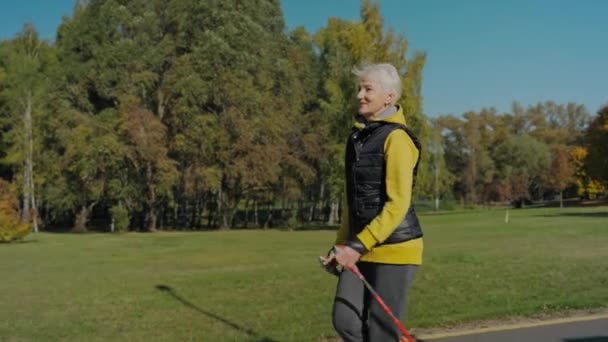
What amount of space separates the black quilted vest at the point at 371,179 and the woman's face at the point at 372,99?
87mm

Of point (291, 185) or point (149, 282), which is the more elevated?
point (291, 185)

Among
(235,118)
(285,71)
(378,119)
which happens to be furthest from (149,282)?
(285,71)

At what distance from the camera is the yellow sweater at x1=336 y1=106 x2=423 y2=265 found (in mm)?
3561

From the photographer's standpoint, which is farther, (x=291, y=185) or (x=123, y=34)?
(x=291, y=185)

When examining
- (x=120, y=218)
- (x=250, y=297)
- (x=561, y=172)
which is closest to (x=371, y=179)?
(x=250, y=297)

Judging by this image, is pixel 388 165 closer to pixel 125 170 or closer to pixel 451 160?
pixel 125 170

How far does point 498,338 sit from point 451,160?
82.0 metres

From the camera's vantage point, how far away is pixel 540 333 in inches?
269

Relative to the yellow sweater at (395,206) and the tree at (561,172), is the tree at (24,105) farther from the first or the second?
the tree at (561,172)

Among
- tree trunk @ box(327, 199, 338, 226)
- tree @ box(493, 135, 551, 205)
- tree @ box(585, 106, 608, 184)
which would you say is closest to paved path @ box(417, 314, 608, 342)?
tree trunk @ box(327, 199, 338, 226)

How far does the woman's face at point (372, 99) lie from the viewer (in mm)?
3799

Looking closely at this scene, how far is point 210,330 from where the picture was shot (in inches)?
279

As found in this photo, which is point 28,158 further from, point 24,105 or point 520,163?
point 520,163

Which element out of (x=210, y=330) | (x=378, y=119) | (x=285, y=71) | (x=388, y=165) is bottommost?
(x=210, y=330)
